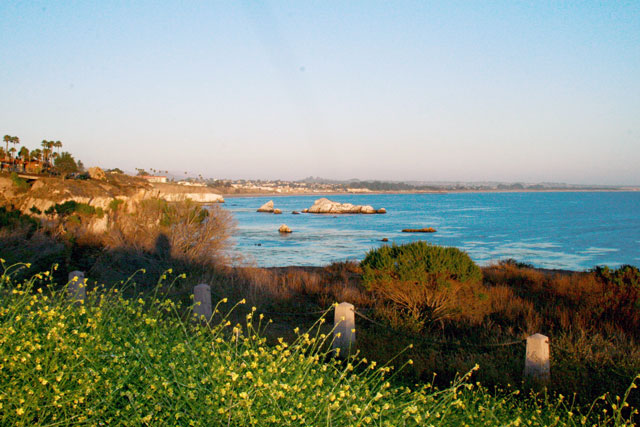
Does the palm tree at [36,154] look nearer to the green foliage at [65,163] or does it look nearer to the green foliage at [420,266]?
the green foliage at [65,163]

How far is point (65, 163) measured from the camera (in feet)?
99.8

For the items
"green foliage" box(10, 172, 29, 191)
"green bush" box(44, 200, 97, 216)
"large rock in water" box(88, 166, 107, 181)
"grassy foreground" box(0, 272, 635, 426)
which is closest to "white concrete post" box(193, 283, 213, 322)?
"grassy foreground" box(0, 272, 635, 426)

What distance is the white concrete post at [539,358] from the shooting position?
5586 mm

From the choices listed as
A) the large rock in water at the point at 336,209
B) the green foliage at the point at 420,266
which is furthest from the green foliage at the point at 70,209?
the large rock in water at the point at 336,209

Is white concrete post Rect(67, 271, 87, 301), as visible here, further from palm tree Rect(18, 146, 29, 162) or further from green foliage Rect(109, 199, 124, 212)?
palm tree Rect(18, 146, 29, 162)

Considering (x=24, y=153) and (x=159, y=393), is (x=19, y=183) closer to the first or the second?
(x=24, y=153)

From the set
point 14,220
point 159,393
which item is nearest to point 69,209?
point 14,220

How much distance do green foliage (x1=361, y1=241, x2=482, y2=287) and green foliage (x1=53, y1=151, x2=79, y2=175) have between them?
981 inches

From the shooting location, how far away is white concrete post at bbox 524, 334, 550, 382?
5.59 m

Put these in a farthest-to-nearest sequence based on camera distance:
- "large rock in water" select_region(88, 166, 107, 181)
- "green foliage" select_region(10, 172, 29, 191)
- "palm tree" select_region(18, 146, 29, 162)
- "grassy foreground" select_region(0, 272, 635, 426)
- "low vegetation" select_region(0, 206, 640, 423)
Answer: "palm tree" select_region(18, 146, 29, 162) < "large rock in water" select_region(88, 166, 107, 181) < "green foliage" select_region(10, 172, 29, 191) < "low vegetation" select_region(0, 206, 640, 423) < "grassy foreground" select_region(0, 272, 635, 426)

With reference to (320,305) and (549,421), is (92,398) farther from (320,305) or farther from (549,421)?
(320,305)

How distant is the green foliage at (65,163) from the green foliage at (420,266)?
24910 mm

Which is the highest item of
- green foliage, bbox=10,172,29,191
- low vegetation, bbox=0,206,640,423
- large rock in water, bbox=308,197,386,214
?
green foliage, bbox=10,172,29,191

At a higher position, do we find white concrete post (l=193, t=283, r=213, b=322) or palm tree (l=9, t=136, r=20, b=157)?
palm tree (l=9, t=136, r=20, b=157)
